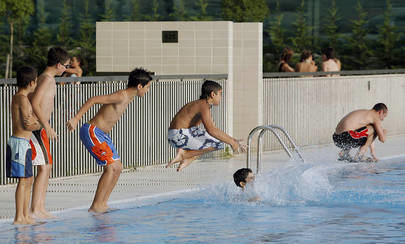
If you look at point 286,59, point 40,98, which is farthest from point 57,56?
point 286,59

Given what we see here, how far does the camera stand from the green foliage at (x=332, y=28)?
40844 millimetres

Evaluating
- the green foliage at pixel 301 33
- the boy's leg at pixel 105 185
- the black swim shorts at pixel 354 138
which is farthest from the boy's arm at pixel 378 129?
the green foliage at pixel 301 33

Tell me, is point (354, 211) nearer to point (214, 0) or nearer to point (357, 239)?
point (357, 239)

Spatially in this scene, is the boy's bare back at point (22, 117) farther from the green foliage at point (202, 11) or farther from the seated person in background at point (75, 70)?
the green foliage at point (202, 11)

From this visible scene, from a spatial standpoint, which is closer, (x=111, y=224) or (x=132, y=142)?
(x=111, y=224)

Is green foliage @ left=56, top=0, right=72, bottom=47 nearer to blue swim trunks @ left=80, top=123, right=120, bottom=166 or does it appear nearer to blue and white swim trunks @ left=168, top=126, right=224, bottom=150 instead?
blue and white swim trunks @ left=168, top=126, right=224, bottom=150

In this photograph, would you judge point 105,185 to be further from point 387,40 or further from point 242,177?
point 387,40

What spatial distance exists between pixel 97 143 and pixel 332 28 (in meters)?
31.4

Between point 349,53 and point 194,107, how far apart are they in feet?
97.9

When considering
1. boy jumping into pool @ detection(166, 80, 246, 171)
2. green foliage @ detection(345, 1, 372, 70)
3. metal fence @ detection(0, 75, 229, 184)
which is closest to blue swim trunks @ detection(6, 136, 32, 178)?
boy jumping into pool @ detection(166, 80, 246, 171)

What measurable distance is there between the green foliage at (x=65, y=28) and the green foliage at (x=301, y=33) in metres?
9.98

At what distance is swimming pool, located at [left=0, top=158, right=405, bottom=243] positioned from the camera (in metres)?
9.51

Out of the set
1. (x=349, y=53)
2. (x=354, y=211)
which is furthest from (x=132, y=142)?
(x=349, y=53)

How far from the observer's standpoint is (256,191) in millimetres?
12023
